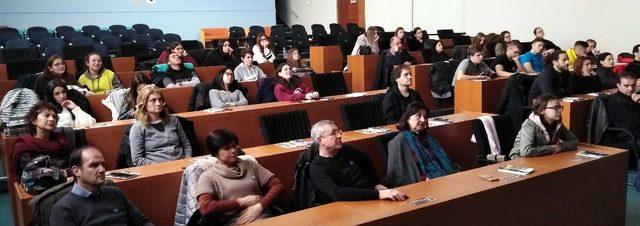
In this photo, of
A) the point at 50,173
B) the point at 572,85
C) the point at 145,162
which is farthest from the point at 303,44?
the point at 50,173

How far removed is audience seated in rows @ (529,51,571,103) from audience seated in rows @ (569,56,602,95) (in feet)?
0.71

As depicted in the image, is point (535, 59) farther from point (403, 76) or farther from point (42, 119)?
point (42, 119)

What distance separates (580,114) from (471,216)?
3266mm

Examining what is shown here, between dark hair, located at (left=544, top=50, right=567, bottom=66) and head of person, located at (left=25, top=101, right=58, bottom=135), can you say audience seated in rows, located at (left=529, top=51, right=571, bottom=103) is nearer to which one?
dark hair, located at (left=544, top=50, right=567, bottom=66)

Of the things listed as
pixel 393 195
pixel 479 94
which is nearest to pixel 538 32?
pixel 479 94

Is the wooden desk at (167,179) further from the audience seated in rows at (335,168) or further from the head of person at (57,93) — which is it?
the head of person at (57,93)

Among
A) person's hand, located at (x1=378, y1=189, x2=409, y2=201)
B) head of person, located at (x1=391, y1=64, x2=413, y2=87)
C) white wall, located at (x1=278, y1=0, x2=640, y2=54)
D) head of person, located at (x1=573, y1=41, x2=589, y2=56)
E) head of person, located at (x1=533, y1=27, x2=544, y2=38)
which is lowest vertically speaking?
person's hand, located at (x1=378, y1=189, x2=409, y2=201)

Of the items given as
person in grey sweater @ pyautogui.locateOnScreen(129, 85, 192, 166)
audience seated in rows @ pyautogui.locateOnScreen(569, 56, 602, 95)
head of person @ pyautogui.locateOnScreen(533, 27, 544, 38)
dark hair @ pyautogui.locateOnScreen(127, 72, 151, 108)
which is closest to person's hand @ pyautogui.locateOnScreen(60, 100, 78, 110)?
dark hair @ pyautogui.locateOnScreen(127, 72, 151, 108)

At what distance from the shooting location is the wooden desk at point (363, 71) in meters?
8.25

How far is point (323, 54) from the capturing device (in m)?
9.06

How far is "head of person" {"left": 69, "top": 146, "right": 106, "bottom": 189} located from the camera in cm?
262

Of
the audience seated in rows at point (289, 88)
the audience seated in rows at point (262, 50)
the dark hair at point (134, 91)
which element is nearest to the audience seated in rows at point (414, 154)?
the audience seated in rows at point (289, 88)

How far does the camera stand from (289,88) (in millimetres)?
5992

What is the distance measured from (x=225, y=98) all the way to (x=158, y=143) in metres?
1.79
